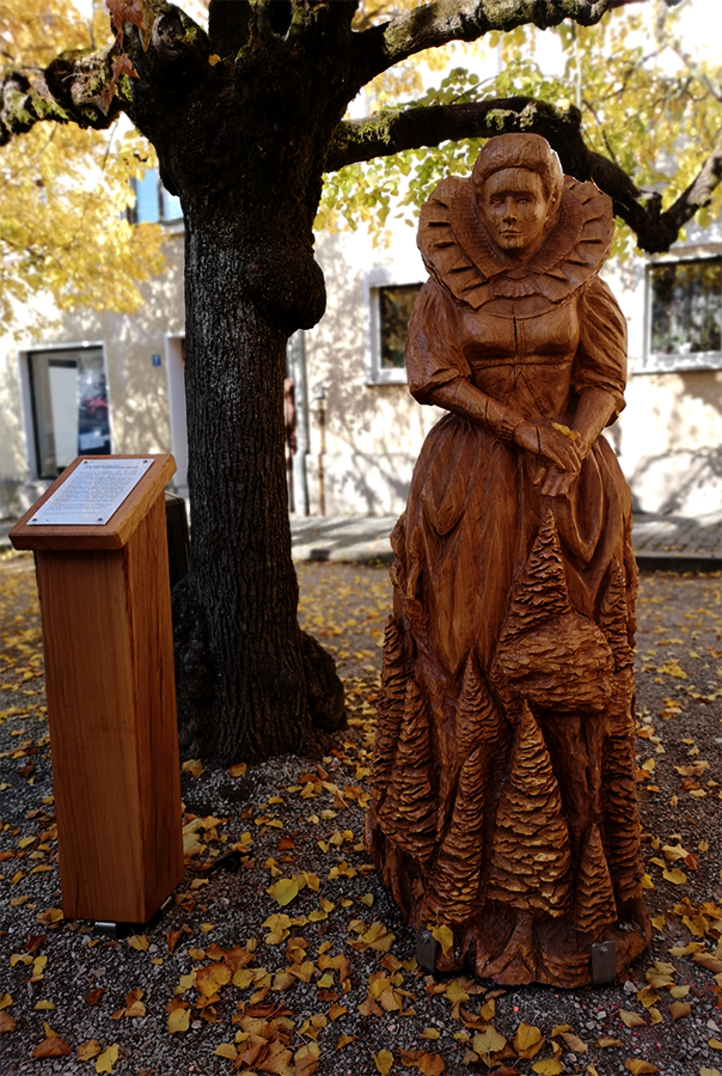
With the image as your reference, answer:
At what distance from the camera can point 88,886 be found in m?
2.73

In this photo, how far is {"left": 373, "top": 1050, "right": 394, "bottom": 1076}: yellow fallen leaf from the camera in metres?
2.15

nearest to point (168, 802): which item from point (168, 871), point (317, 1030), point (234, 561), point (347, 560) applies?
point (168, 871)

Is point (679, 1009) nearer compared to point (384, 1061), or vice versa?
point (384, 1061)

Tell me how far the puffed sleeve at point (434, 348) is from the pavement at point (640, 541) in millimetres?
6057

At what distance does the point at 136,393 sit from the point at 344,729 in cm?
1047

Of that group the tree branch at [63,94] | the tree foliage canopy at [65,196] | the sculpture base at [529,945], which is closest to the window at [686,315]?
the tree foliage canopy at [65,196]

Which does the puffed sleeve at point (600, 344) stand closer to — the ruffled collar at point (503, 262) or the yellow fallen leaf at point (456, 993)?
the ruffled collar at point (503, 262)

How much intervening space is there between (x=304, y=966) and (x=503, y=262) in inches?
92.4

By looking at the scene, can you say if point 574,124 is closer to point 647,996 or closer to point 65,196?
point 647,996

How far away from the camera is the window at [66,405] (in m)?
14.2

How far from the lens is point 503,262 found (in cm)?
234

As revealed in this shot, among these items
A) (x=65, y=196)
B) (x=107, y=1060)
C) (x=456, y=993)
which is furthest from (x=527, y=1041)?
(x=65, y=196)

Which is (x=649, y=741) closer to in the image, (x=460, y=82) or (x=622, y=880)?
(x=622, y=880)

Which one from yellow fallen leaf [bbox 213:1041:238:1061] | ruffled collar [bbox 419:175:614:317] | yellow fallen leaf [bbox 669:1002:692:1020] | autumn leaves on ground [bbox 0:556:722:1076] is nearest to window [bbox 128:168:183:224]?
autumn leaves on ground [bbox 0:556:722:1076]
